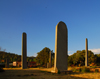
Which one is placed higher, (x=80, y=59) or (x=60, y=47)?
(x=60, y=47)

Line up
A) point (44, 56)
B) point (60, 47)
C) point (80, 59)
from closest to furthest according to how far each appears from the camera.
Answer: point (60, 47) < point (80, 59) < point (44, 56)

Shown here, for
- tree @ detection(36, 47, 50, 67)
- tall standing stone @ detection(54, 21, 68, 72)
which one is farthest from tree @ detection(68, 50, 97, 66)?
tall standing stone @ detection(54, 21, 68, 72)

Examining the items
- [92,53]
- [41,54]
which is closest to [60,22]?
[92,53]

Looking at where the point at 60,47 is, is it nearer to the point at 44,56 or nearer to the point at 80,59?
the point at 80,59

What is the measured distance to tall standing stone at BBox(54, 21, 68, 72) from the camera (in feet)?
33.7

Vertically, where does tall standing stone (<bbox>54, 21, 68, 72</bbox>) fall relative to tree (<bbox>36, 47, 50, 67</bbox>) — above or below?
above

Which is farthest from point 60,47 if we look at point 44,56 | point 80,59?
point 44,56

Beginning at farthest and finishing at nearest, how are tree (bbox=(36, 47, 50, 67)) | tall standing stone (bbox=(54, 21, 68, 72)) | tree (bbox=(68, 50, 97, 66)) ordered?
tree (bbox=(36, 47, 50, 67)) → tree (bbox=(68, 50, 97, 66)) → tall standing stone (bbox=(54, 21, 68, 72))

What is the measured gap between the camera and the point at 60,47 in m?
10.4

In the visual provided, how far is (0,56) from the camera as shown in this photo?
48.5 m

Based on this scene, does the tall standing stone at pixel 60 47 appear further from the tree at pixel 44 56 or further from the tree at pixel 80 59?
the tree at pixel 44 56

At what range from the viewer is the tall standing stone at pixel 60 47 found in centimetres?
1027

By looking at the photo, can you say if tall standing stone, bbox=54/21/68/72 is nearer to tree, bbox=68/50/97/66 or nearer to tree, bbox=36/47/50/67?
tree, bbox=68/50/97/66

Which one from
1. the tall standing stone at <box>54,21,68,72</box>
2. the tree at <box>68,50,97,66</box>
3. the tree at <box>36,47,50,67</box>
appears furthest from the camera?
the tree at <box>36,47,50,67</box>
